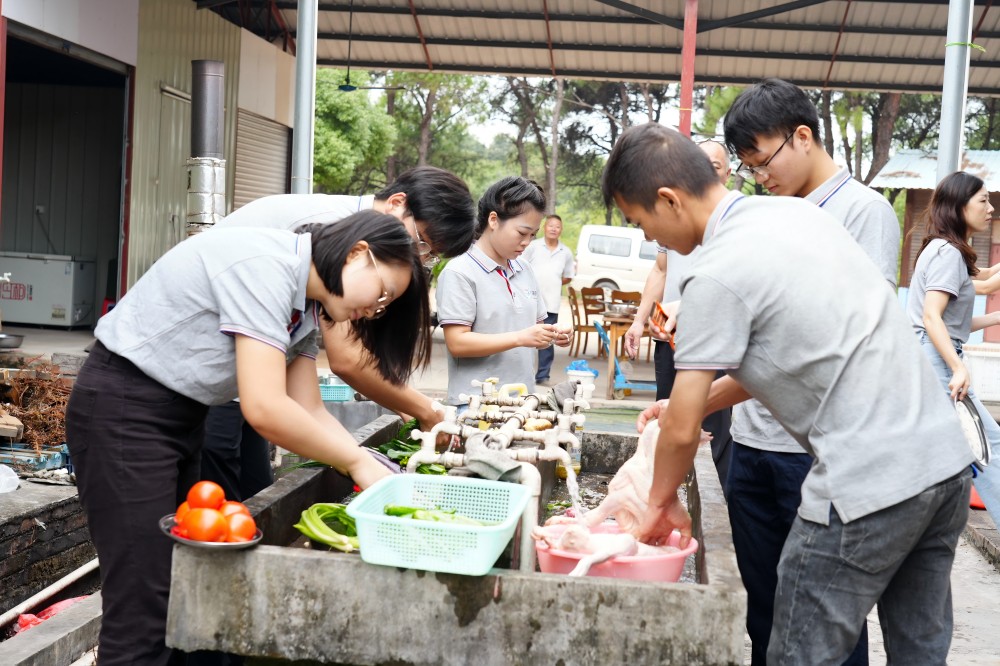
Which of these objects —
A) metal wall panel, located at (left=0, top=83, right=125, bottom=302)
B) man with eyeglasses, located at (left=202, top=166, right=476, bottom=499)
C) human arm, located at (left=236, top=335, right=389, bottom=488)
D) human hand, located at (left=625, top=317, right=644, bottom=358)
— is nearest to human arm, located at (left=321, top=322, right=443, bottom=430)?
man with eyeglasses, located at (left=202, top=166, right=476, bottom=499)

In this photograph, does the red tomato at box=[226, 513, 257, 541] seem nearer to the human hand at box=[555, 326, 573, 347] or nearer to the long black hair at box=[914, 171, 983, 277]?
the human hand at box=[555, 326, 573, 347]

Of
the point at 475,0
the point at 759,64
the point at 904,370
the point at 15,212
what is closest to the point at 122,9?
the point at 475,0

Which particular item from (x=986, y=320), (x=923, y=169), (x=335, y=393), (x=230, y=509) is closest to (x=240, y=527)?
(x=230, y=509)

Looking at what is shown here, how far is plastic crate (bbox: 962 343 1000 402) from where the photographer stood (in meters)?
10.9

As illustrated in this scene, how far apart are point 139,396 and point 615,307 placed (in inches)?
391

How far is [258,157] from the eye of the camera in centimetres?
1509

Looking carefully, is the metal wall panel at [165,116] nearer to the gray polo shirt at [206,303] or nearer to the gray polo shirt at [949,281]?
the gray polo shirt at [949,281]

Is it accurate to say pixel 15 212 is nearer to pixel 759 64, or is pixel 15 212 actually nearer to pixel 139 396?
pixel 759 64

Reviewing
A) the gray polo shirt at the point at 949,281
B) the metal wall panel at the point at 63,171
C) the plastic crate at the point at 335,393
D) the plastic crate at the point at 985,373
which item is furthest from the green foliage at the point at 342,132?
the gray polo shirt at the point at 949,281

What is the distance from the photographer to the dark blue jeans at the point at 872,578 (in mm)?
2273

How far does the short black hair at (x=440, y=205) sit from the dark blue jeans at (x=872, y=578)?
1.67 m

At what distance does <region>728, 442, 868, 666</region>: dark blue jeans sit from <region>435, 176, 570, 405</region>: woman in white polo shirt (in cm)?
100

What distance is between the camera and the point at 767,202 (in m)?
2.38

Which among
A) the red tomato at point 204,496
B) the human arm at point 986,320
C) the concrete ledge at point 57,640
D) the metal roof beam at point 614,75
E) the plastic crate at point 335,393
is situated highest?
the metal roof beam at point 614,75
